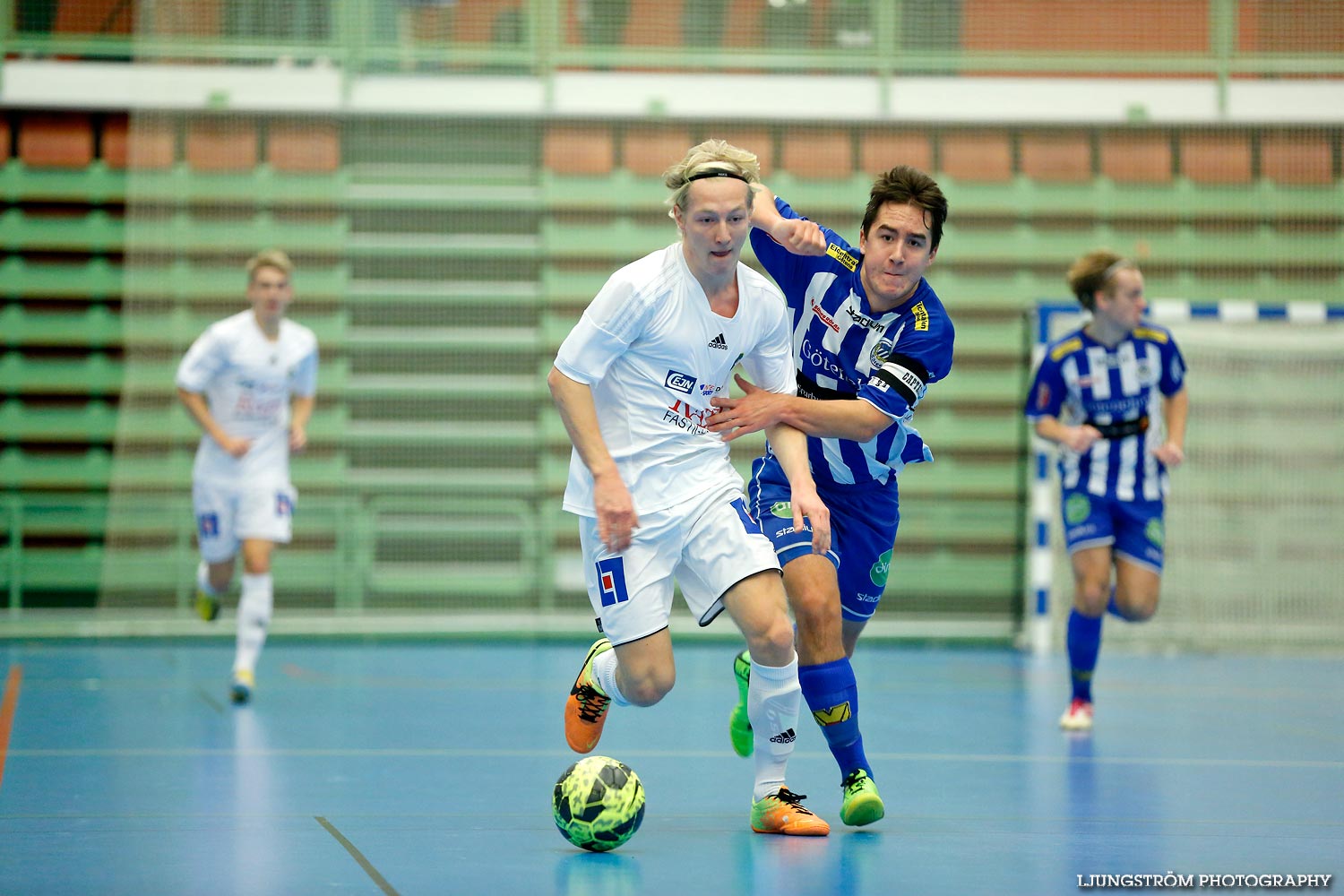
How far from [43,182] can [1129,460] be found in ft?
29.1

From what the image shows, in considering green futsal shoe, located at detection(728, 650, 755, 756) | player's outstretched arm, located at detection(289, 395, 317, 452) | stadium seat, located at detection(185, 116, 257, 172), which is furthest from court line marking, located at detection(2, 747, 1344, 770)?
stadium seat, located at detection(185, 116, 257, 172)

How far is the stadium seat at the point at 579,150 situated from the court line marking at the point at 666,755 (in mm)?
6711

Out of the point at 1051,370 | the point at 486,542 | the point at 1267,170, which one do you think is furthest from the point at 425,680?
the point at 1267,170

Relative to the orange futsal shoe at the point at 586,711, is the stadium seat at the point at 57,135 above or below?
above

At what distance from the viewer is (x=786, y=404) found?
4.38 metres

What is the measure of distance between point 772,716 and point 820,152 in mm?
8132

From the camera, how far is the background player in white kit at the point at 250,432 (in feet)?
25.6

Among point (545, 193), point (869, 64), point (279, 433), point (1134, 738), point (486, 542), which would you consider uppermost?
point (869, 64)

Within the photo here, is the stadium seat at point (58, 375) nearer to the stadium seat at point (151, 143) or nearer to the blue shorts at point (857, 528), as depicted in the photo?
the stadium seat at point (151, 143)

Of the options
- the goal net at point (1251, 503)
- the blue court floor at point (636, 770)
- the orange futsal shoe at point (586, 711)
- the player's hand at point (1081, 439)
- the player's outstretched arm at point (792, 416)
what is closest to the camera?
the blue court floor at point (636, 770)

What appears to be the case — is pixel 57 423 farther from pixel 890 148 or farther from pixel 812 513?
pixel 812 513

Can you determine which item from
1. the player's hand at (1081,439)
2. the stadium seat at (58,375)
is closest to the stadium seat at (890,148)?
the player's hand at (1081,439)

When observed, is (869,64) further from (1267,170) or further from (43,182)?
(43,182)

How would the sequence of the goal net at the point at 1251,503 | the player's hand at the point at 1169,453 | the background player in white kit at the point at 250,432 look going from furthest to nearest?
the goal net at the point at 1251,503 → the background player in white kit at the point at 250,432 → the player's hand at the point at 1169,453
